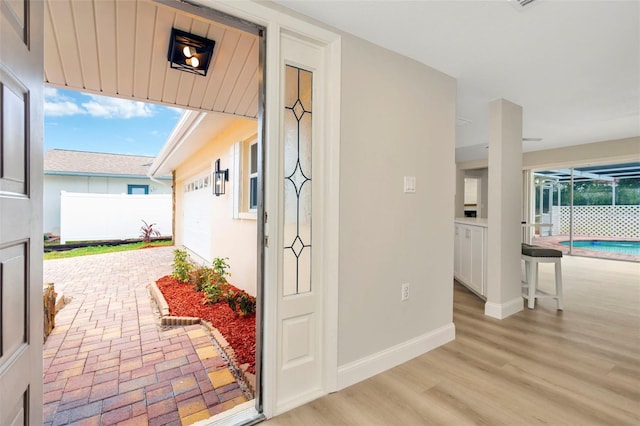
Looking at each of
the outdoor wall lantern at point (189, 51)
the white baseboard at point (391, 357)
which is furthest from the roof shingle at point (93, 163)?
the white baseboard at point (391, 357)

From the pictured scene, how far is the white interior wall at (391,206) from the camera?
6.45ft

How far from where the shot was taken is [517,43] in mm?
2107

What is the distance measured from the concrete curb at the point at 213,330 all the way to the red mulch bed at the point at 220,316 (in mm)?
39

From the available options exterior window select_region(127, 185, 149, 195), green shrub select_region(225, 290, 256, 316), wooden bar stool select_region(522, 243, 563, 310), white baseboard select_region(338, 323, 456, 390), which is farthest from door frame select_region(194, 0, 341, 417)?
exterior window select_region(127, 185, 149, 195)

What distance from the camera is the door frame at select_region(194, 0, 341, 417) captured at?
1643 mm

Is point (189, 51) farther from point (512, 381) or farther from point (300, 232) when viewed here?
point (512, 381)

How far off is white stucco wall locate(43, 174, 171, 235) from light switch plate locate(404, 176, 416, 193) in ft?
35.5

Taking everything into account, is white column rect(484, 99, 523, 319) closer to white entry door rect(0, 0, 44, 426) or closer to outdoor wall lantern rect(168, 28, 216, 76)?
outdoor wall lantern rect(168, 28, 216, 76)

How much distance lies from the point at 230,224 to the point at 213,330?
1942 mm

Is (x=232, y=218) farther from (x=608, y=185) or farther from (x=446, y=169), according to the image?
(x=608, y=185)

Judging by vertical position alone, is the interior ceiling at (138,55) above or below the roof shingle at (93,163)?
below

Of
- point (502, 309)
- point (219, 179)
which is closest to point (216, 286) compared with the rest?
point (219, 179)

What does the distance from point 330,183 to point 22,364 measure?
151 cm

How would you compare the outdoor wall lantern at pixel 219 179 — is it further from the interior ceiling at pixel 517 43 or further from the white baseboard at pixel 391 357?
the white baseboard at pixel 391 357
